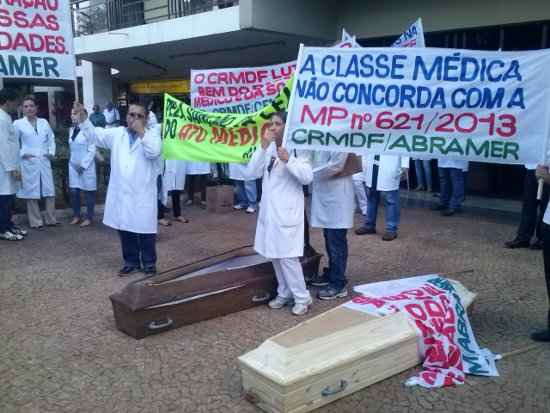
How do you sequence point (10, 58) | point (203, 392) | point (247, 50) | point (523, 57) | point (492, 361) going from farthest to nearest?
point (247, 50)
point (10, 58)
point (523, 57)
point (492, 361)
point (203, 392)

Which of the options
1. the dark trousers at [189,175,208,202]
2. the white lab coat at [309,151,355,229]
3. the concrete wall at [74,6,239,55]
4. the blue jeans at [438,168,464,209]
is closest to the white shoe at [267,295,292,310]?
the white lab coat at [309,151,355,229]

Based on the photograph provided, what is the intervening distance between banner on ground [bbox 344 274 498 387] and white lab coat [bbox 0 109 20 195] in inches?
212

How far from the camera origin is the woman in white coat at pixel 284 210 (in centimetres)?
434

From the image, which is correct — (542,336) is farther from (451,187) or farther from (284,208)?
(451,187)

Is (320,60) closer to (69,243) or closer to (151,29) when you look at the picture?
(69,243)

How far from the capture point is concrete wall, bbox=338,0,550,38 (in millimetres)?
9180

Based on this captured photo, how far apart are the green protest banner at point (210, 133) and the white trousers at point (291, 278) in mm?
1239

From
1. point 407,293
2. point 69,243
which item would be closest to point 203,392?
point 407,293

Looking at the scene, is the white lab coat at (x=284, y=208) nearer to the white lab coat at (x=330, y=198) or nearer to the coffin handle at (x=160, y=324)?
the white lab coat at (x=330, y=198)

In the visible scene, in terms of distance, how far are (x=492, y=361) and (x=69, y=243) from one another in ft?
18.4

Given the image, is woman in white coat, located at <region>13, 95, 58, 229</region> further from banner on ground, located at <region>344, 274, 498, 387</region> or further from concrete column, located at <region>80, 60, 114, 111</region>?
concrete column, located at <region>80, 60, 114, 111</region>

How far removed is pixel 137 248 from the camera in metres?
5.73

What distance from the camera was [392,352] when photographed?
3389 millimetres

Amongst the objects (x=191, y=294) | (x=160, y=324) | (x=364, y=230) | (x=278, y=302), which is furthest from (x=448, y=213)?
(x=160, y=324)
